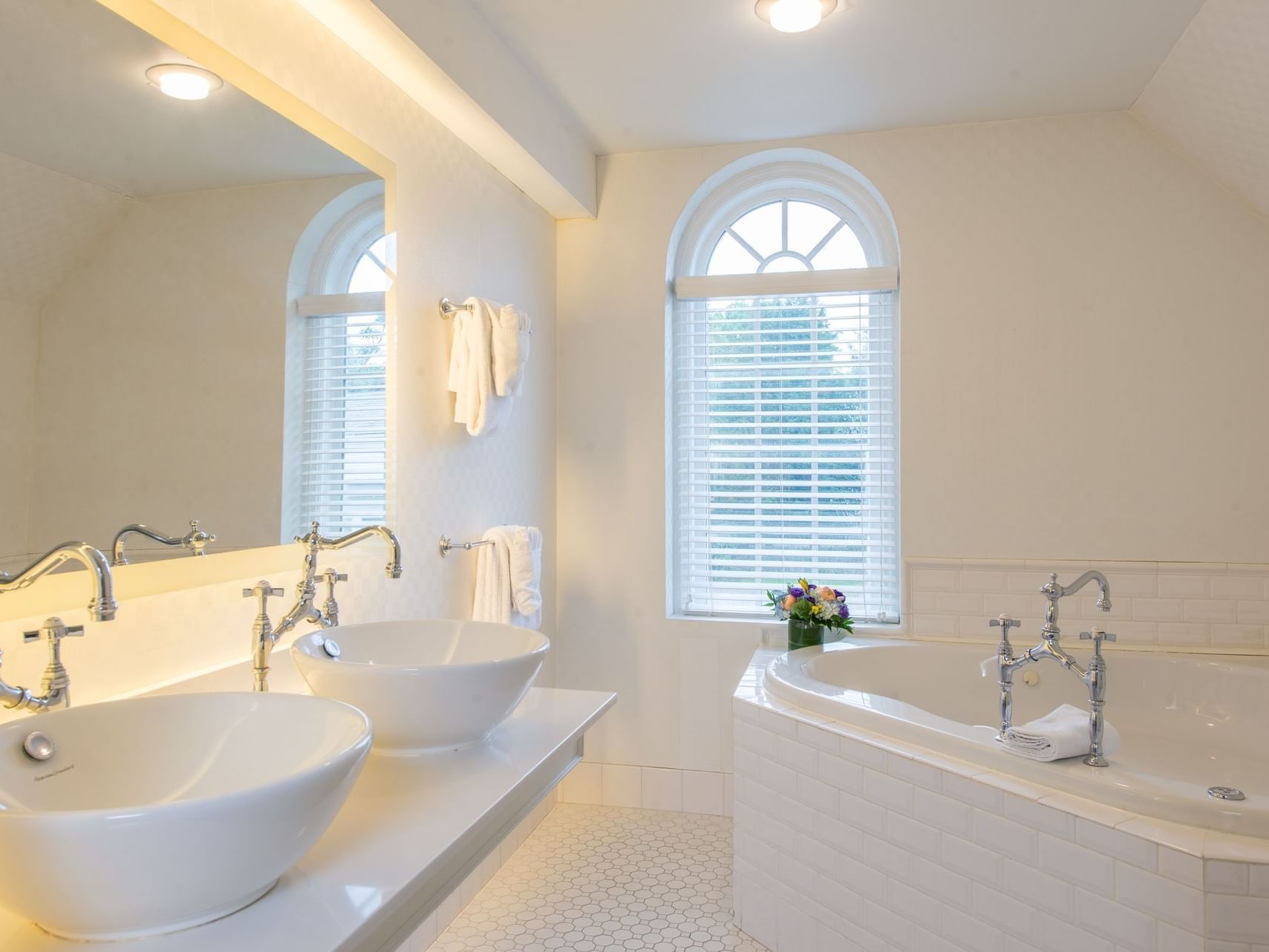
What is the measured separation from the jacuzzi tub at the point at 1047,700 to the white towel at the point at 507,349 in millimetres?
1195

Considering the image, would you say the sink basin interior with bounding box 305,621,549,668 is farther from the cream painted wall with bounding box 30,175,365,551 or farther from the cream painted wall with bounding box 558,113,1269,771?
the cream painted wall with bounding box 558,113,1269,771

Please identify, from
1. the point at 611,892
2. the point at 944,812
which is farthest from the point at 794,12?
the point at 611,892

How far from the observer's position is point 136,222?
4.98ft

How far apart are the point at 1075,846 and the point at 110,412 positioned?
1.94 meters

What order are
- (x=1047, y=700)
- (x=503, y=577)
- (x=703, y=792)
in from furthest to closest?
(x=703, y=792)
(x=1047, y=700)
(x=503, y=577)

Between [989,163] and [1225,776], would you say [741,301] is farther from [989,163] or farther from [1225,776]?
[1225,776]

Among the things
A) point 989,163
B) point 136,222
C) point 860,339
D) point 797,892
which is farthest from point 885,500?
point 136,222

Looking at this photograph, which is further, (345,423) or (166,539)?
(345,423)

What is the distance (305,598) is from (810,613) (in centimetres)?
192

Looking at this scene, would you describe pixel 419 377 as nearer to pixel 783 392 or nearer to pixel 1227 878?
pixel 783 392

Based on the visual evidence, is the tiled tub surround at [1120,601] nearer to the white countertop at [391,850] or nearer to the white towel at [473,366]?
the white towel at [473,366]

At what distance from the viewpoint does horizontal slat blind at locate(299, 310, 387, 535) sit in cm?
196

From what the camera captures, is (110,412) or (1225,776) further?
Answer: (1225,776)

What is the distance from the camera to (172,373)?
5.13 feet
